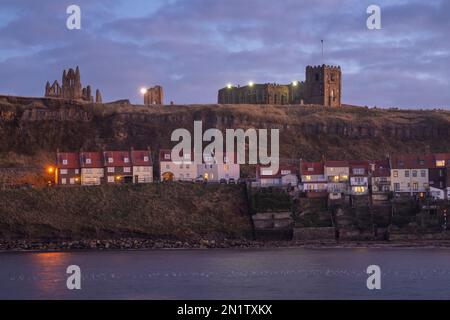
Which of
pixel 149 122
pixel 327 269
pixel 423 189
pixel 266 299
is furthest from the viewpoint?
pixel 149 122

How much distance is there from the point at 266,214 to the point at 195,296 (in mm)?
37842

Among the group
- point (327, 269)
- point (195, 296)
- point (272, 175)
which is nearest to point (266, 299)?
point (195, 296)

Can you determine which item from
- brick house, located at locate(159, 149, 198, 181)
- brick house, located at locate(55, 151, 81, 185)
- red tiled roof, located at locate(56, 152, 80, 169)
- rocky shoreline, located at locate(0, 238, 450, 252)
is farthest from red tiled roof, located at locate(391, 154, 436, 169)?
red tiled roof, located at locate(56, 152, 80, 169)

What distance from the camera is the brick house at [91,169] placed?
11575cm

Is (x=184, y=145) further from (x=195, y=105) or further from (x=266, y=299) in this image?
(x=266, y=299)

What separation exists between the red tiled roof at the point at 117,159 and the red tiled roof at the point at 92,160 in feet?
2.65

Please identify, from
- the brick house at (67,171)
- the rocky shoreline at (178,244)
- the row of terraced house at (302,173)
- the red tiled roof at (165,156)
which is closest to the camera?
the rocky shoreline at (178,244)

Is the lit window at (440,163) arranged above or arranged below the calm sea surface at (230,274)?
above

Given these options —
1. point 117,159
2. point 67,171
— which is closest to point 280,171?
point 117,159

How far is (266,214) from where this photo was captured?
3971 inches

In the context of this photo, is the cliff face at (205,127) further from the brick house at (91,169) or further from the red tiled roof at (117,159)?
the red tiled roof at (117,159)

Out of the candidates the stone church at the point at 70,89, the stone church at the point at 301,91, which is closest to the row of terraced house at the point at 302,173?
the stone church at the point at 70,89

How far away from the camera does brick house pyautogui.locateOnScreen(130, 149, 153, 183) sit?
117375mm

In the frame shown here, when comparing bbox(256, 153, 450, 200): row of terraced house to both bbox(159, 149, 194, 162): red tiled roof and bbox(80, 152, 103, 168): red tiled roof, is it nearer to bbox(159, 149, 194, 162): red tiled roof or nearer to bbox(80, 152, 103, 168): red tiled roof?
bbox(159, 149, 194, 162): red tiled roof
